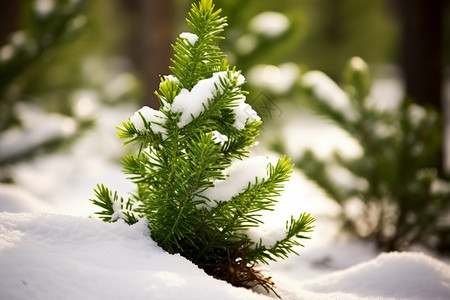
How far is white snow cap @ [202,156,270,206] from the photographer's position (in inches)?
48.8

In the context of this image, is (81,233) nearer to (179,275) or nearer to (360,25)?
(179,275)

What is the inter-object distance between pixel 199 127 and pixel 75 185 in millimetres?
4132

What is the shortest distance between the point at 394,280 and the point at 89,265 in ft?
3.99

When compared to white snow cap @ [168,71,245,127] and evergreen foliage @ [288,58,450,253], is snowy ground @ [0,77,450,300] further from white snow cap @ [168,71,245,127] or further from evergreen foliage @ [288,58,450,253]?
evergreen foliage @ [288,58,450,253]

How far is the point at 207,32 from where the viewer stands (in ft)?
3.98

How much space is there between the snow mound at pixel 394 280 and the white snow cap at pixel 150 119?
1.01m

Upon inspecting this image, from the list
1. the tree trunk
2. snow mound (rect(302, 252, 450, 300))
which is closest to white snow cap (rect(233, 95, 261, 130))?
snow mound (rect(302, 252, 450, 300))

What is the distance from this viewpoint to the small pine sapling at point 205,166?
1.18 m

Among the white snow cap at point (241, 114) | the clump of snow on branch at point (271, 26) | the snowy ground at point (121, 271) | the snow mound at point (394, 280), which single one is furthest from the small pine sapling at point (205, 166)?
the clump of snow on branch at point (271, 26)

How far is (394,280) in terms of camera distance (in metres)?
1.62

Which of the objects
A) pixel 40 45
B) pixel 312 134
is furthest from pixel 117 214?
pixel 312 134

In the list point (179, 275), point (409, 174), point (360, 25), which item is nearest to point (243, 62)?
point (409, 174)

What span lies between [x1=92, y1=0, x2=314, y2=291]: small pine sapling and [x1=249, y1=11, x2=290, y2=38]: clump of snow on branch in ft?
8.22

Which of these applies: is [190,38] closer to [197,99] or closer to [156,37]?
[197,99]
